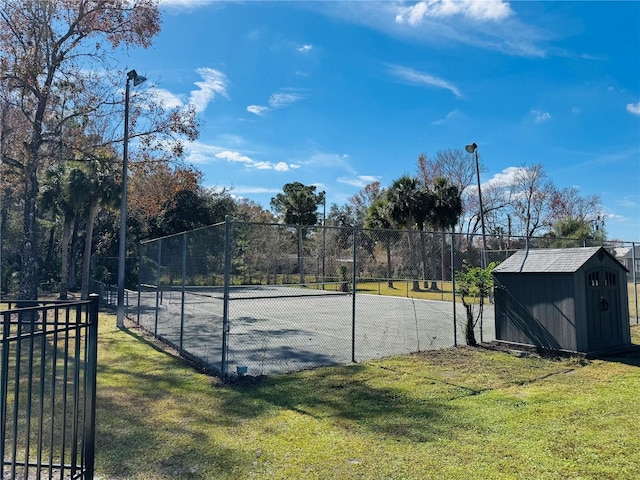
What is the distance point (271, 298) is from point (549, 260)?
5751 millimetres

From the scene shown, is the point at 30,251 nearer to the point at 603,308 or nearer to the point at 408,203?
the point at 603,308

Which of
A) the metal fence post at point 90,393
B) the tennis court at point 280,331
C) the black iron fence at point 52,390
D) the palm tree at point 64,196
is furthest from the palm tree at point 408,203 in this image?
the metal fence post at point 90,393

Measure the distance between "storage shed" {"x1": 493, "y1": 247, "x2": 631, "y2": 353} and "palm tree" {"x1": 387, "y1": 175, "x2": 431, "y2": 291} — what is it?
679 inches

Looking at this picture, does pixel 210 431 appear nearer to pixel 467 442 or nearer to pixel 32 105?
pixel 467 442

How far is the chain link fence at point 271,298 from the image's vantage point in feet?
24.6

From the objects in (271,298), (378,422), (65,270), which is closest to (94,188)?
(65,270)

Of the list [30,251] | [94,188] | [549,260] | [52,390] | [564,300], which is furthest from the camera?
[94,188]

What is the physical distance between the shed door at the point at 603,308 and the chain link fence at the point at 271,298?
1984mm

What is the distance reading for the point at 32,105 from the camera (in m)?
12.8

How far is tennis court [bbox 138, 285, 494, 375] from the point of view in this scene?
769 cm

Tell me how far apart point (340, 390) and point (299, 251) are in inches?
193

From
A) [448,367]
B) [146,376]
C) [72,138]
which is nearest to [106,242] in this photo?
[72,138]

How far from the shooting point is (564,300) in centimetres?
796

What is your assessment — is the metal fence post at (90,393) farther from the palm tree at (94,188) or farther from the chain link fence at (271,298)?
the palm tree at (94,188)
